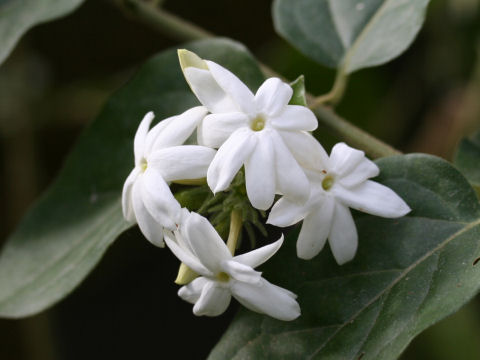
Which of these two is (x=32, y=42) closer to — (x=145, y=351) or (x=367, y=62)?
(x=145, y=351)

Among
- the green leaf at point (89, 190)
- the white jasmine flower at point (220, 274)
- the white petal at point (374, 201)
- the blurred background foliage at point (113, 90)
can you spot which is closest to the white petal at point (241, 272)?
the white jasmine flower at point (220, 274)

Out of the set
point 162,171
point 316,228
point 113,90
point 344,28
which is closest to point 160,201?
point 162,171

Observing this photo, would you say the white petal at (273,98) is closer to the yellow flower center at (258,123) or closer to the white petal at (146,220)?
the yellow flower center at (258,123)

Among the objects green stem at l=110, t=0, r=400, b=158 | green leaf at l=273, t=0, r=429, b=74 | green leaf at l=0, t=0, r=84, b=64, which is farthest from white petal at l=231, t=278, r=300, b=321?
green leaf at l=0, t=0, r=84, b=64

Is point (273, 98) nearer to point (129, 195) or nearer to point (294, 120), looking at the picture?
point (294, 120)

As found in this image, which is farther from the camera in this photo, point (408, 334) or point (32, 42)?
point (32, 42)

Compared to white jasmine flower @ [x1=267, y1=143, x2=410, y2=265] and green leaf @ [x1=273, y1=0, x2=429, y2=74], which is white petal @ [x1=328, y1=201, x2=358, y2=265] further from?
green leaf @ [x1=273, y1=0, x2=429, y2=74]

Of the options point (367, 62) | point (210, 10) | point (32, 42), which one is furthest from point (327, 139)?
point (32, 42)
